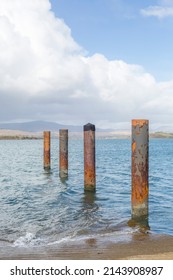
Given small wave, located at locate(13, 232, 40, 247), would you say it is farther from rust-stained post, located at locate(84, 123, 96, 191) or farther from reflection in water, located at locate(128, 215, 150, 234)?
rust-stained post, located at locate(84, 123, 96, 191)

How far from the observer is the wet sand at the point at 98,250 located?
7.40 m

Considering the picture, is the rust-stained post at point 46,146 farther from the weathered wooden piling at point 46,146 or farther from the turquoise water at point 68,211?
the turquoise water at point 68,211

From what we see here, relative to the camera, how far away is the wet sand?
7402mm

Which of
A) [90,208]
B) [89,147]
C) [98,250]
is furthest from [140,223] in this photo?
[89,147]

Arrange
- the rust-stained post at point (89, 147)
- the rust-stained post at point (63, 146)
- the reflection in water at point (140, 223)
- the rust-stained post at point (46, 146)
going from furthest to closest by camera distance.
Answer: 1. the rust-stained post at point (46, 146)
2. the rust-stained post at point (63, 146)
3. the rust-stained post at point (89, 147)
4. the reflection in water at point (140, 223)

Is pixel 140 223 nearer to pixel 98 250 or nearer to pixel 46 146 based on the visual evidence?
pixel 98 250

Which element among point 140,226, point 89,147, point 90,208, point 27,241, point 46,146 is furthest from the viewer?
point 46,146

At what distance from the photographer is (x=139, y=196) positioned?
35.7ft

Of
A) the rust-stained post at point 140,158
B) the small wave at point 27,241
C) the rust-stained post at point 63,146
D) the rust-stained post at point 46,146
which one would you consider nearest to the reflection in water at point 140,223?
the rust-stained post at point 140,158

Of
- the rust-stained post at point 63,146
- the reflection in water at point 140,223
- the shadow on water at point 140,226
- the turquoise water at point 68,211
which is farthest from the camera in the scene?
the rust-stained post at point 63,146

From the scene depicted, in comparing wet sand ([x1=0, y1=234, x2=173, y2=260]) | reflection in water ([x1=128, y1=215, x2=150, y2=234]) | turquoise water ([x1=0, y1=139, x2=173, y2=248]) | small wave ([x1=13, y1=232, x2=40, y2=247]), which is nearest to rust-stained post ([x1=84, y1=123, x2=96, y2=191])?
turquoise water ([x1=0, y1=139, x2=173, y2=248])

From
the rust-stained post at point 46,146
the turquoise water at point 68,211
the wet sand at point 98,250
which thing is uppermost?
the rust-stained post at point 46,146

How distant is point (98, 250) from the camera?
26.1 ft

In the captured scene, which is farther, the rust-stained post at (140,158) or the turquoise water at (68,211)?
the rust-stained post at (140,158)
